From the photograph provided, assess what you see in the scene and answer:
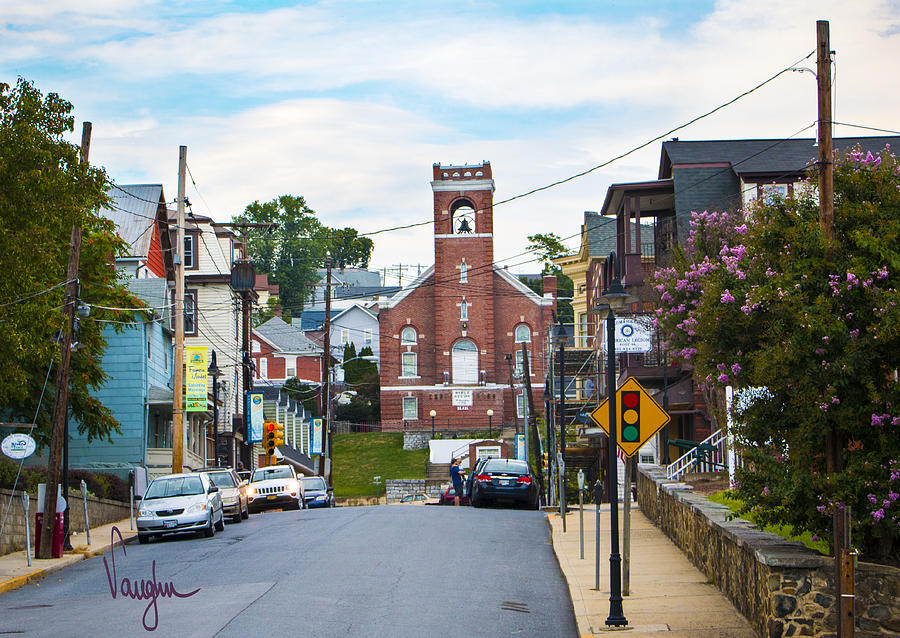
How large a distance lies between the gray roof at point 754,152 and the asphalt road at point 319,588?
1673 centimetres

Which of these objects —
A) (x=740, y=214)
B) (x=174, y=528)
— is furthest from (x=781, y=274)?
(x=740, y=214)

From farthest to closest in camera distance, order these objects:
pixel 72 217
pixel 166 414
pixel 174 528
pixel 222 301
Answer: pixel 222 301
pixel 166 414
pixel 174 528
pixel 72 217

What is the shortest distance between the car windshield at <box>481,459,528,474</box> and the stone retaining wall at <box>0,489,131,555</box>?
435 inches

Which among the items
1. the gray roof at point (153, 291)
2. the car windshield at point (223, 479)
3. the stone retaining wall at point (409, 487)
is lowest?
the stone retaining wall at point (409, 487)

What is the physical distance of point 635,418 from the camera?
46.6ft

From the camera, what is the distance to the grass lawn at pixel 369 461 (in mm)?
60247

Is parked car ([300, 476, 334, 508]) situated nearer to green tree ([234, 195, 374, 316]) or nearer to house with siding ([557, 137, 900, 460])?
house with siding ([557, 137, 900, 460])

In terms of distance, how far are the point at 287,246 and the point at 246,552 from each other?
338 ft

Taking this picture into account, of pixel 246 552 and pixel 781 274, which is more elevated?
pixel 781 274

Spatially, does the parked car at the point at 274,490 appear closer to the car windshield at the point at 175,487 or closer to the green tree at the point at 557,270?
the car windshield at the point at 175,487

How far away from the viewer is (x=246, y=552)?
829 inches

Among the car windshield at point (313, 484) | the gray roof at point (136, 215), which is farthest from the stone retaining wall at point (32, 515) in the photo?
the gray roof at point (136, 215)

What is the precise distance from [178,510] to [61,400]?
4.12 m

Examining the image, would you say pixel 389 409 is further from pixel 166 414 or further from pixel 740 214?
pixel 740 214
